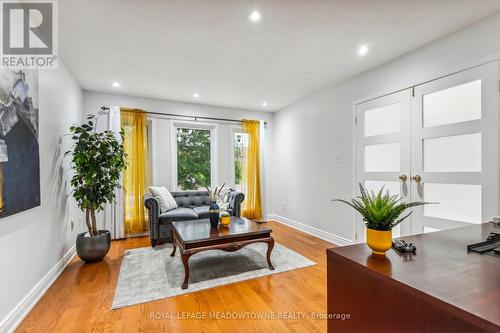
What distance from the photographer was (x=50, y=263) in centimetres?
244

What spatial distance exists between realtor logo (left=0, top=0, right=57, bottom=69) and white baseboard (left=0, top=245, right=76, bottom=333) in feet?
5.99

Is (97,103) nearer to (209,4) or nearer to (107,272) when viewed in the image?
(107,272)

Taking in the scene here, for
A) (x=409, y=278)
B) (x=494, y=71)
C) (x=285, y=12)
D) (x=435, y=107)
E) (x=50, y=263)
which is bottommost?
(x=50, y=263)

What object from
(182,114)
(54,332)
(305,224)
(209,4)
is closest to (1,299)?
(54,332)

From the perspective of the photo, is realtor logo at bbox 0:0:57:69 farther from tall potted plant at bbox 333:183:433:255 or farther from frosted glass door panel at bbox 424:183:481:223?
frosted glass door panel at bbox 424:183:481:223

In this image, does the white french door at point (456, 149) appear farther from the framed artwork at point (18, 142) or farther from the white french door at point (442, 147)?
the framed artwork at point (18, 142)

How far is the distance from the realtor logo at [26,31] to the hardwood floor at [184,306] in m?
1.99

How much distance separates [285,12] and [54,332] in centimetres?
308

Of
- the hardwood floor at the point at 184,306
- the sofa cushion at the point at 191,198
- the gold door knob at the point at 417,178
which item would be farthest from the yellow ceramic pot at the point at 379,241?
the sofa cushion at the point at 191,198

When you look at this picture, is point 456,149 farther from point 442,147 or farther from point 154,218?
point 154,218

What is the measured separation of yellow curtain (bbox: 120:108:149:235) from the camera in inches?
159

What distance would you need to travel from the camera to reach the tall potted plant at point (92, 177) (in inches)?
111

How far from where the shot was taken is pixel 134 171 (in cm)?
404

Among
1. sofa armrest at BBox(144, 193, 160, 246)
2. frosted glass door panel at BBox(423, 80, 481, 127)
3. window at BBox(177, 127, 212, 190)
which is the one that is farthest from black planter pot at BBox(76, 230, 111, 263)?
frosted glass door panel at BBox(423, 80, 481, 127)
